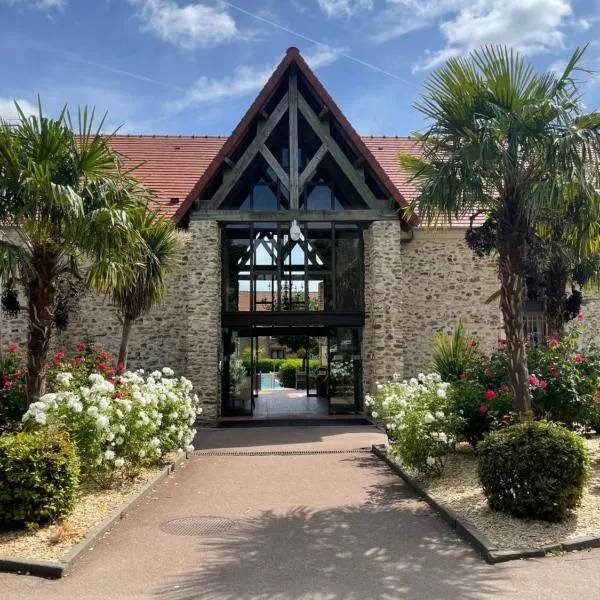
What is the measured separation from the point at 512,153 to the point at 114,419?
6.04m

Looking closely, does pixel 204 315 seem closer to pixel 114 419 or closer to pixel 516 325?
pixel 114 419

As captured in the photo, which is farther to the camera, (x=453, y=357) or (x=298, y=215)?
(x=298, y=215)

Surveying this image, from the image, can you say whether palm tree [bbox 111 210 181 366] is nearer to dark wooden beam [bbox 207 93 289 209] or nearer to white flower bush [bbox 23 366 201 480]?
dark wooden beam [bbox 207 93 289 209]

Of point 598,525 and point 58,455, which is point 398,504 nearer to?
point 598,525

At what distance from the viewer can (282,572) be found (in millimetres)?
4945

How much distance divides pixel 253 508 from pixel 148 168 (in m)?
13.6

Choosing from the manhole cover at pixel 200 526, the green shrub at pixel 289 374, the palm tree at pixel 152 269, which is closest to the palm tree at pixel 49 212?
the manhole cover at pixel 200 526

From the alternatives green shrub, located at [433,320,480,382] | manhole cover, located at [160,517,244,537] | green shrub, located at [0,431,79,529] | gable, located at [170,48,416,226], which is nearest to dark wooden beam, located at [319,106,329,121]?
gable, located at [170,48,416,226]

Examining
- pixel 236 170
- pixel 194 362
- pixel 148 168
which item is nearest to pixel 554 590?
pixel 194 362

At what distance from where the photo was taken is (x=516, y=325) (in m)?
7.70

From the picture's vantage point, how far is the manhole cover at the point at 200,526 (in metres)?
6.16

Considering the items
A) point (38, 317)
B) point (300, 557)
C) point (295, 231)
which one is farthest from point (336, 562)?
point (295, 231)

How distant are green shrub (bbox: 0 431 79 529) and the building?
27.8ft

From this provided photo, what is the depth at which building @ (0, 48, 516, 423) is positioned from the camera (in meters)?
14.7
